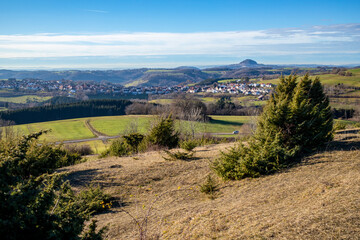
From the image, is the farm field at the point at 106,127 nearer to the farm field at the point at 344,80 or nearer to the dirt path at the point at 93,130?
the dirt path at the point at 93,130

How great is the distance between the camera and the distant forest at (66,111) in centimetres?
7081

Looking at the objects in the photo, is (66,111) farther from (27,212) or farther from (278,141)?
(27,212)

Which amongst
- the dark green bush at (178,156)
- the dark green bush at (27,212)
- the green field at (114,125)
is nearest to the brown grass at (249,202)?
the dark green bush at (178,156)

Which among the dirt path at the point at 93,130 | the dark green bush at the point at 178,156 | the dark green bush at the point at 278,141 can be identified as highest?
the dark green bush at the point at 278,141

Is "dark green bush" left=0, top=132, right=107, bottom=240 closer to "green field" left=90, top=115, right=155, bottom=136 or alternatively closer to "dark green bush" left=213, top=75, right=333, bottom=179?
"dark green bush" left=213, top=75, right=333, bottom=179

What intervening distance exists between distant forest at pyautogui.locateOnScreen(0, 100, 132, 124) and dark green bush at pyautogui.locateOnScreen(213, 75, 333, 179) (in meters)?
74.9

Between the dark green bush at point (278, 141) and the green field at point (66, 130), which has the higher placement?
the dark green bush at point (278, 141)

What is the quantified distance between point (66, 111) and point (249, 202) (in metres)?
81.0

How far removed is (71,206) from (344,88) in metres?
75.5

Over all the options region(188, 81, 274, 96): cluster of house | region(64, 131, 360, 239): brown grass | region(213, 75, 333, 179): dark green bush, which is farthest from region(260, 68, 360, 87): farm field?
region(64, 131, 360, 239): brown grass

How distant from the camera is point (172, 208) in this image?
26.4 ft

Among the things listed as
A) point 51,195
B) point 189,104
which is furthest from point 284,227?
point 189,104

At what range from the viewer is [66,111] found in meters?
78.6

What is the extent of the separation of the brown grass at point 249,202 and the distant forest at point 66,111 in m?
71.0
